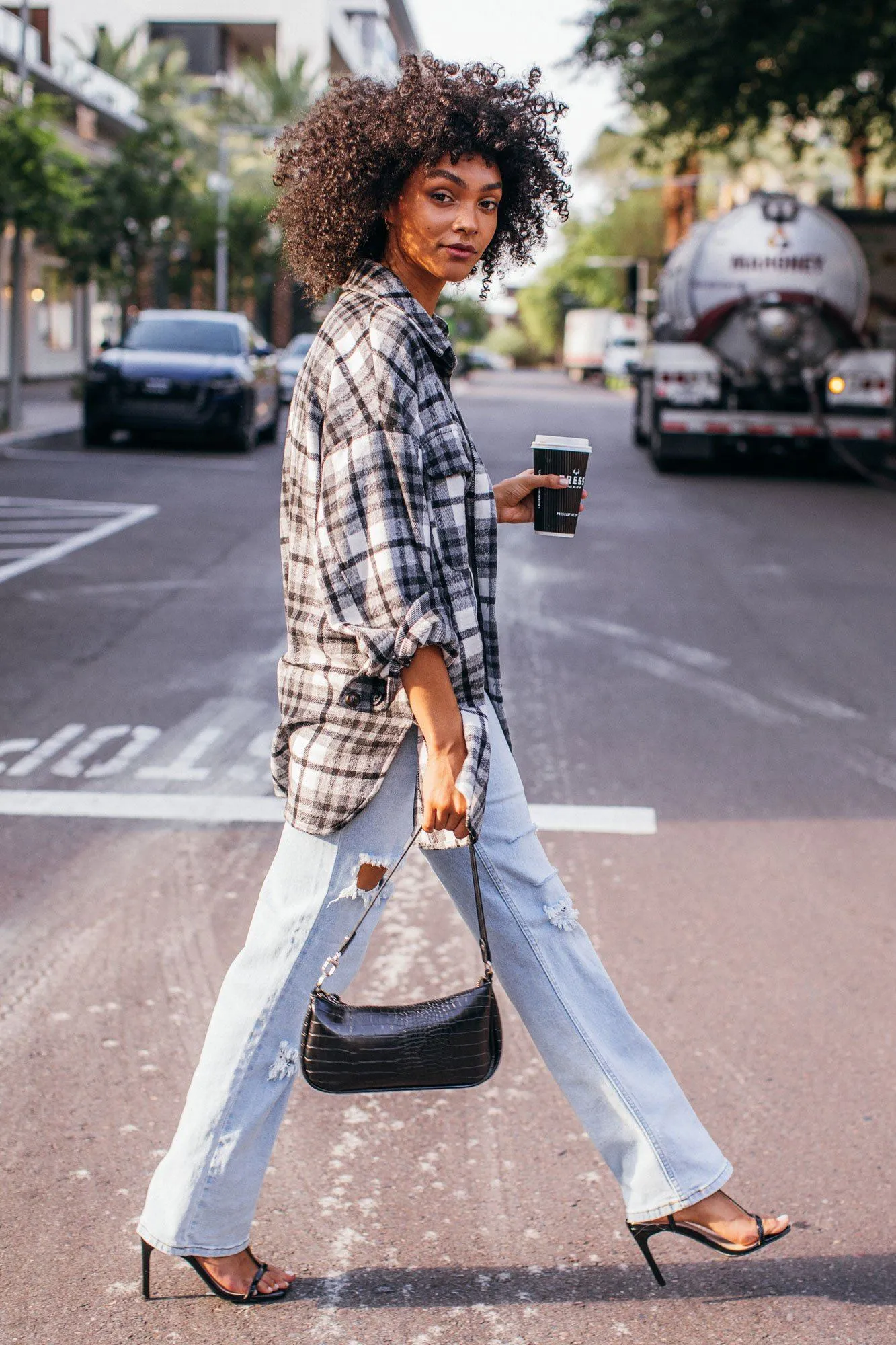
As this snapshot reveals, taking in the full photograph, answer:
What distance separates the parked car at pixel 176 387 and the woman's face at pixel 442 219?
17261 millimetres

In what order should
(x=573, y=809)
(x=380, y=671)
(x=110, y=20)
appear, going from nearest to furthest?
(x=380, y=671)
(x=573, y=809)
(x=110, y=20)

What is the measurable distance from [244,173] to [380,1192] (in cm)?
5580

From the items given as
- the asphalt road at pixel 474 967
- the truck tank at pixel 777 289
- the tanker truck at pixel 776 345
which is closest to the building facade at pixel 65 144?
the tanker truck at pixel 776 345

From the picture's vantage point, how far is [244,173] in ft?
182

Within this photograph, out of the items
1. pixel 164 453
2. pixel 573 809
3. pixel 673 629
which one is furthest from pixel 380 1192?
pixel 164 453

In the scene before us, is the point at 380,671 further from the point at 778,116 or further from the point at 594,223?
the point at 594,223

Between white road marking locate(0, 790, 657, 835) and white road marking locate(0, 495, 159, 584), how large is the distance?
494 centimetres

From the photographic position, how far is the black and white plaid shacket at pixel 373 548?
241 cm

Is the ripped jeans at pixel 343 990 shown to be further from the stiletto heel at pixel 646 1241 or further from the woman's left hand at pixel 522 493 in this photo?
the woman's left hand at pixel 522 493

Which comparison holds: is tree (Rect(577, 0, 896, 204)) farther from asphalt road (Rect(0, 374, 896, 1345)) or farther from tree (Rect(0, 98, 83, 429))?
asphalt road (Rect(0, 374, 896, 1345))

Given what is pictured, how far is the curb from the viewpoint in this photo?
20.2 metres

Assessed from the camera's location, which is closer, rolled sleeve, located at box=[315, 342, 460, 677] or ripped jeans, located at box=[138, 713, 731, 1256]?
rolled sleeve, located at box=[315, 342, 460, 677]

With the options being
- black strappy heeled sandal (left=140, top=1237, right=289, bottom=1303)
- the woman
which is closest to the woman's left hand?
the woman

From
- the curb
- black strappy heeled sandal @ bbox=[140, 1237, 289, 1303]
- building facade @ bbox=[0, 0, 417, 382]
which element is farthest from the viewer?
building facade @ bbox=[0, 0, 417, 382]
